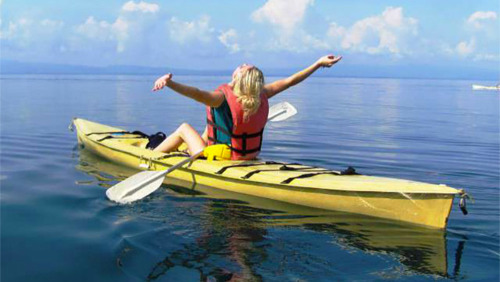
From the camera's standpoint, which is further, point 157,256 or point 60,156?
point 60,156

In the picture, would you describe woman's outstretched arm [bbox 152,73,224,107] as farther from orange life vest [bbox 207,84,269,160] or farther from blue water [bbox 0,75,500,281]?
blue water [bbox 0,75,500,281]

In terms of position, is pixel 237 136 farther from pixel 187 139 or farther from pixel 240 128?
pixel 187 139

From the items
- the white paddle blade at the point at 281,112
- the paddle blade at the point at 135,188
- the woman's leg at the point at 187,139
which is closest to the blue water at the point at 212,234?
the paddle blade at the point at 135,188

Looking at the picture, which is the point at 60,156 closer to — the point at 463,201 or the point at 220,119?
the point at 220,119

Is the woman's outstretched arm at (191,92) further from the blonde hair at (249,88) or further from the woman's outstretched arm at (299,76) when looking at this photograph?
the woman's outstretched arm at (299,76)

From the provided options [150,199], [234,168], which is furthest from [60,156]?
[234,168]

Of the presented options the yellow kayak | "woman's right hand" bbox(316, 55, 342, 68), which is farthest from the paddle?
"woman's right hand" bbox(316, 55, 342, 68)

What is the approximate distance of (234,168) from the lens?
655cm

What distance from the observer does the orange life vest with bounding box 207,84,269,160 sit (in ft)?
21.3

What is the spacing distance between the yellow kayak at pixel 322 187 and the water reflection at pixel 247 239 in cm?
11

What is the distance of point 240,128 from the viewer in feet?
21.9

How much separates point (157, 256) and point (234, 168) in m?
2.37

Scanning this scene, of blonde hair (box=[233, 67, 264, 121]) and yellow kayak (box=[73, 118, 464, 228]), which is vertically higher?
blonde hair (box=[233, 67, 264, 121])

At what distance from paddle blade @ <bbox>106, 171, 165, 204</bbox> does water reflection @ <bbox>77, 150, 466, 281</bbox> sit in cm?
14
